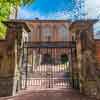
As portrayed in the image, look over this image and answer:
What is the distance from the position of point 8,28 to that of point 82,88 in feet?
15.4

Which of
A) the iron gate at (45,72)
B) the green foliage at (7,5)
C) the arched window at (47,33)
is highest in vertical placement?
the arched window at (47,33)

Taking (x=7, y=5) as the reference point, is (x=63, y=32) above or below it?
above

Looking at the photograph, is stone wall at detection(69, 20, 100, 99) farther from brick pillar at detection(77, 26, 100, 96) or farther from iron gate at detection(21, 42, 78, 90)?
iron gate at detection(21, 42, 78, 90)

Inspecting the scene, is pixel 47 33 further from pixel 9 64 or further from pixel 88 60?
pixel 88 60

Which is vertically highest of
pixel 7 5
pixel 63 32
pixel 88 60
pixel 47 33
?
pixel 63 32

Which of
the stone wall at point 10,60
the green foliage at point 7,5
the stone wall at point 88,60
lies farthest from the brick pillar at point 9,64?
the stone wall at point 88,60

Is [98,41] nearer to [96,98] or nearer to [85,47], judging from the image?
[85,47]

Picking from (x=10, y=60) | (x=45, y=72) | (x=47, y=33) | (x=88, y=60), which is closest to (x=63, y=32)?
(x=47, y=33)

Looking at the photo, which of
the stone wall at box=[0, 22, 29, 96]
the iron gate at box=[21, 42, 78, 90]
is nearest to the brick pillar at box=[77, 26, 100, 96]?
the iron gate at box=[21, 42, 78, 90]

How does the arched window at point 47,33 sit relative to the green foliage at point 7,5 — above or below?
above

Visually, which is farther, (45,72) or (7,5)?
(45,72)

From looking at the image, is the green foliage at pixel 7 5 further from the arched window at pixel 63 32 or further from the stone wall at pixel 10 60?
the arched window at pixel 63 32

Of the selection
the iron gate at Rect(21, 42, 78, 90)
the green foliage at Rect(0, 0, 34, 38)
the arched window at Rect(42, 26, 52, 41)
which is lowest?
the iron gate at Rect(21, 42, 78, 90)

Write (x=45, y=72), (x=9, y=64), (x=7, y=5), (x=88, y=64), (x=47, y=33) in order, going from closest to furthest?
(x=88, y=64), (x=9, y=64), (x=7, y=5), (x=45, y=72), (x=47, y=33)
